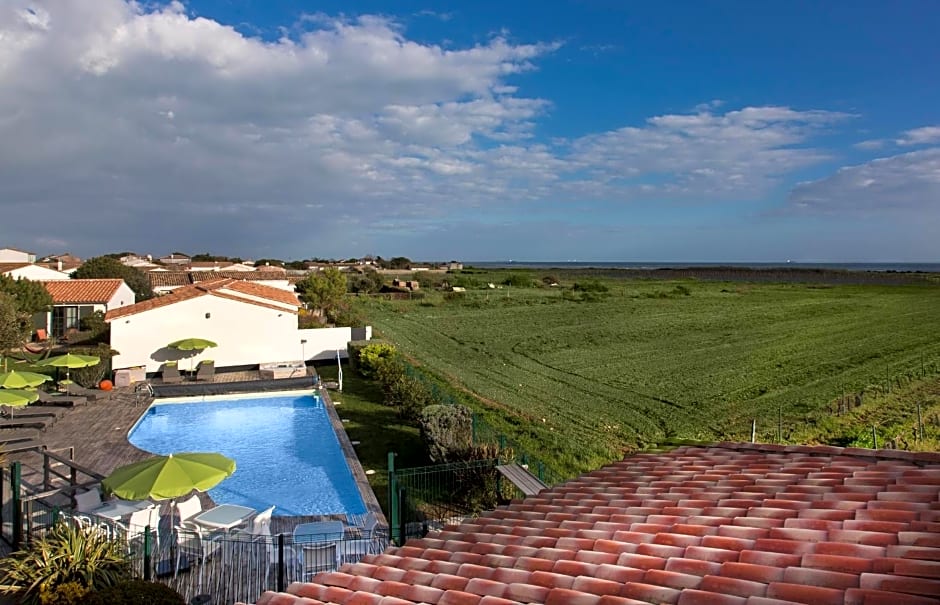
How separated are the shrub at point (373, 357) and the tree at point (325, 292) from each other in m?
15.3

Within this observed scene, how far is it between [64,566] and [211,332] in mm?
18287

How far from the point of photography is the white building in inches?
913

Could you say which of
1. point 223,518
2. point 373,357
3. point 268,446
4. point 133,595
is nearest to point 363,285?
point 373,357

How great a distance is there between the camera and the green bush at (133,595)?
253 inches

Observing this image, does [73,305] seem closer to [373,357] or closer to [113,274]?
[113,274]

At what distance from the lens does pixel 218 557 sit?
895 centimetres

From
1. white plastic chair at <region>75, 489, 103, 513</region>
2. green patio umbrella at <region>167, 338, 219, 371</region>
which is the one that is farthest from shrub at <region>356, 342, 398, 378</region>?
white plastic chair at <region>75, 489, 103, 513</region>

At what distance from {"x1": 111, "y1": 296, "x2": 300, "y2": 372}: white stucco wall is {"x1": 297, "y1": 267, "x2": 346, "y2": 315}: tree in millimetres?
12650

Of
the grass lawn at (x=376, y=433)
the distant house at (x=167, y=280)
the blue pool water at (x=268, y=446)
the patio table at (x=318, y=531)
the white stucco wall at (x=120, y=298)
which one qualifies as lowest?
the blue pool water at (x=268, y=446)

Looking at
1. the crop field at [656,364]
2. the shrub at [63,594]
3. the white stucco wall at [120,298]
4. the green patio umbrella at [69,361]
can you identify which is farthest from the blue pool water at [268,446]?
the white stucco wall at [120,298]

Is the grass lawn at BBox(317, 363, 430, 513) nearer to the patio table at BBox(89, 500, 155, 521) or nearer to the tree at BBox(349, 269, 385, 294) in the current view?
the patio table at BBox(89, 500, 155, 521)

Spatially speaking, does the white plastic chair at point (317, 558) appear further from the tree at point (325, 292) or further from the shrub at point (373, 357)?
the tree at point (325, 292)

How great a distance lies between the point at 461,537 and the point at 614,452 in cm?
1091

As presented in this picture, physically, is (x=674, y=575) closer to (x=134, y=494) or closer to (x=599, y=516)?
(x=599, y=516)
